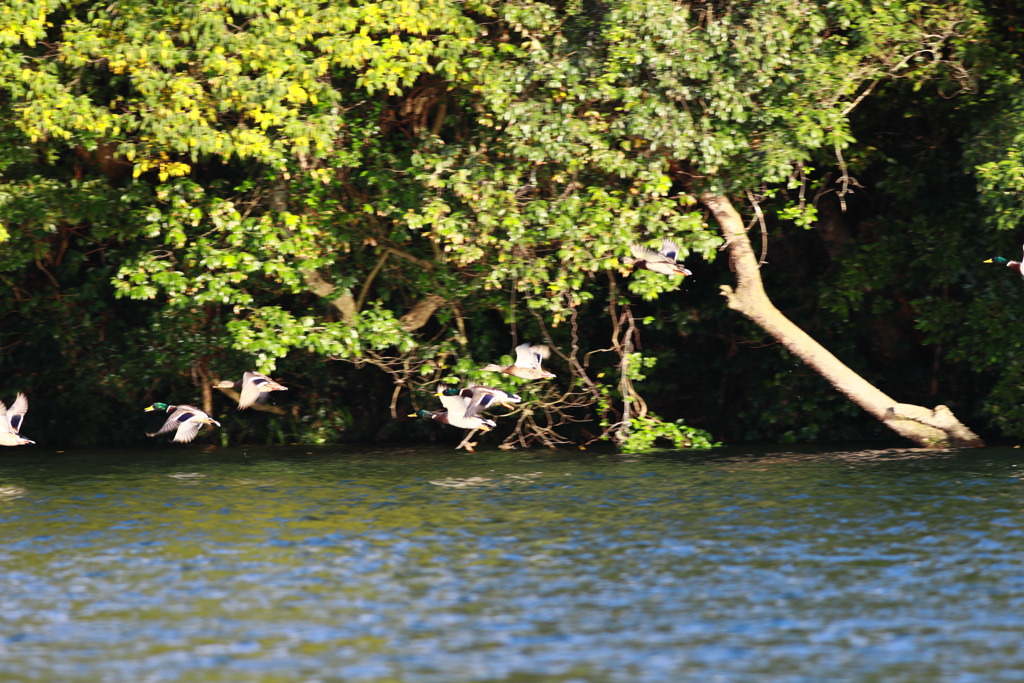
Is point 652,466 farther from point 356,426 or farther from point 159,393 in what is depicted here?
point 159,393

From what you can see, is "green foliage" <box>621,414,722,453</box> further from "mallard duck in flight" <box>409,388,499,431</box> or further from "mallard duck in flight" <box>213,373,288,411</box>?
"mallard duck in flight" <box>213,373,288,411</box>

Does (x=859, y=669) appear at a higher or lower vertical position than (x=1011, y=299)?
lower

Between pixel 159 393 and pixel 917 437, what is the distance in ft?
38.9

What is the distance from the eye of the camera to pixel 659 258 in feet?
56.3

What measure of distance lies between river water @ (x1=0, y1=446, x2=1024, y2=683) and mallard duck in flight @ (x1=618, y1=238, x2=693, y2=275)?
258cm

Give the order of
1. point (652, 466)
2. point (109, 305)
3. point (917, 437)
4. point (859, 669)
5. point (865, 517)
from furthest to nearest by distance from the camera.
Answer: point (109, 305) < point (917, 437) < point (652, 466) < point (865, 517) < point (859, 669)

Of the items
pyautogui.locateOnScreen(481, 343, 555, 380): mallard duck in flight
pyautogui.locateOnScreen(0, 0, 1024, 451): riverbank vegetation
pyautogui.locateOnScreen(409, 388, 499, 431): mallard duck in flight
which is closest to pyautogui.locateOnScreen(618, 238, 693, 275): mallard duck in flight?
pyautogui.locateOnScreen(0, 0, 1024, 451): riverbank vegetation

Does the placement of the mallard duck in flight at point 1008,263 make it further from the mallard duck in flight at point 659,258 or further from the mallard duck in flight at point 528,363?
the mallard duck in flight at point 528,363

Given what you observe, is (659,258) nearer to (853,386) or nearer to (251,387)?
(853,386)

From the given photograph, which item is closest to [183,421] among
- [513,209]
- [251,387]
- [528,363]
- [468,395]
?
[251,387]

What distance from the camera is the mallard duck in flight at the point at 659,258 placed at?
17.0m

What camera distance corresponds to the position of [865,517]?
13.6 metres

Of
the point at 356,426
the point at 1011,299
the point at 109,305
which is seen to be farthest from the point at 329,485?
the point at 1011,299

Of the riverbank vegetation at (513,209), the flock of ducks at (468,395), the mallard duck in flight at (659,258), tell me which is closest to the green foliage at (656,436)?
the riverbank vegetation at (513,209)
